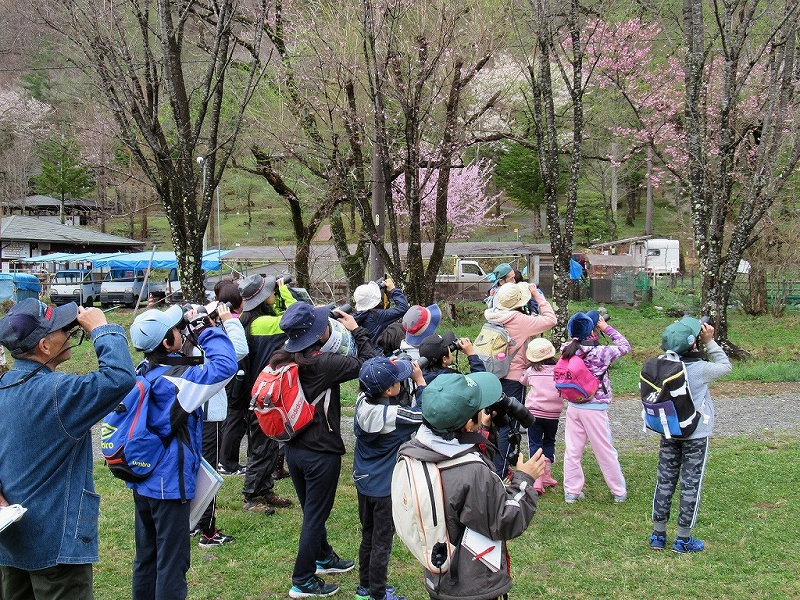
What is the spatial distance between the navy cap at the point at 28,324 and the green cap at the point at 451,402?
Result: 5.48ft

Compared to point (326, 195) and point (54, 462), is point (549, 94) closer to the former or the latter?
point (326, 195)

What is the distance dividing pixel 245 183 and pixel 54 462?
47.9 metres

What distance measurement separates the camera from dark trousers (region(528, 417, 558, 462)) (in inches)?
257

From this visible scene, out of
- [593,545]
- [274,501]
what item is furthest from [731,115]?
[274,501]

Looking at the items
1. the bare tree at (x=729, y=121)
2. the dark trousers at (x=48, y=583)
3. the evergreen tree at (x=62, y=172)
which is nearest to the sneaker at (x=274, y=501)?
the dark trousers at (x=48, y=583)

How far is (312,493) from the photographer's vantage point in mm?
4465

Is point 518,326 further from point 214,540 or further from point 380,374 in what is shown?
point 214,540

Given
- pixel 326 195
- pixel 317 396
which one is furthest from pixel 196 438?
pixel 326 195

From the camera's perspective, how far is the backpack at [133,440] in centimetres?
358

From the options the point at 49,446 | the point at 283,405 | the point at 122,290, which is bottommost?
the point at 122,290

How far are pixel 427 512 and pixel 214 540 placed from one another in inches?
128

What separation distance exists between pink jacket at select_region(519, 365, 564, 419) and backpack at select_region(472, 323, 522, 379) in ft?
1.03

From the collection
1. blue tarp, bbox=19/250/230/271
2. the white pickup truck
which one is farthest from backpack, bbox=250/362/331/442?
blue tarp, bbox=19/250/230/271

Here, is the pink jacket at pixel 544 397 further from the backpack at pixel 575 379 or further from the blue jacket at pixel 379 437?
the blue jacket at pixel 379 437
